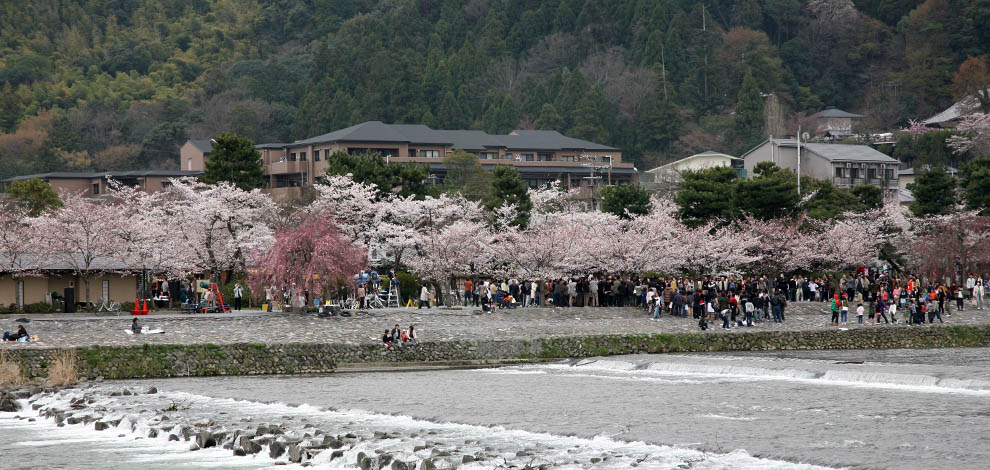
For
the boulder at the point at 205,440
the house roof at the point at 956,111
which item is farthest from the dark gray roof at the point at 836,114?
the boulder at the point at 205,440

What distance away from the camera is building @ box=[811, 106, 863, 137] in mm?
102562

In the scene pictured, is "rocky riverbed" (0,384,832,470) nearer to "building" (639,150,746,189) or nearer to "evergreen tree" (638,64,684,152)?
"building" (639,150,746,189)

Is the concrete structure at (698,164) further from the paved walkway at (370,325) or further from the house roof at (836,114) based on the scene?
the paved walkway at (370,325)

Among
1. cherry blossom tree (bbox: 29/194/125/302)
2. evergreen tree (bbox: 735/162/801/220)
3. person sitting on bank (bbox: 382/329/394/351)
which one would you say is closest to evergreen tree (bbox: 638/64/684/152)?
evergreen tree (bbox: 735/162/801/220)

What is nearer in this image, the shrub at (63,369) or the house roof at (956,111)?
the shrub at (63,369)

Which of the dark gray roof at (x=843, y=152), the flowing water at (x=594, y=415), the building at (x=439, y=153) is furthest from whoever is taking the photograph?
the building at (x=439, y=153)

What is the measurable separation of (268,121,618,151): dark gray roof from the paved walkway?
149 feet

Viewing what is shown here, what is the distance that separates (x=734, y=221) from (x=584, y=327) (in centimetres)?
1708

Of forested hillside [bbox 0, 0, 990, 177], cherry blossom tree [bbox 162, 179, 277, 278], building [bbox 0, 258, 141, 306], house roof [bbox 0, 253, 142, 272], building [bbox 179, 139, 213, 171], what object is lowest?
building [bbox 0, 258, 141, 306]

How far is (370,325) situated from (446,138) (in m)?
55.2

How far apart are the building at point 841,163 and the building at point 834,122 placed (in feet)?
60.0

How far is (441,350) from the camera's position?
34188 millimetres

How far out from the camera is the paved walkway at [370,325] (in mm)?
33250

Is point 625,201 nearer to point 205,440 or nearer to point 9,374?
point 9,374
